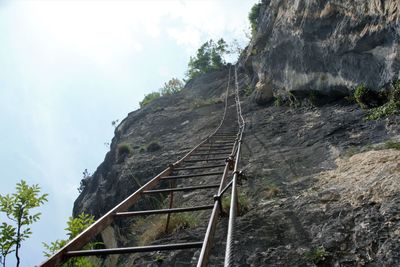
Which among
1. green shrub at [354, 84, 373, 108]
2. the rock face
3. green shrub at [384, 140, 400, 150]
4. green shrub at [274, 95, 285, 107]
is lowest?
green shrub at [384, 140, 400, 150]

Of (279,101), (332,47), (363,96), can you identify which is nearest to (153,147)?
(279,101)

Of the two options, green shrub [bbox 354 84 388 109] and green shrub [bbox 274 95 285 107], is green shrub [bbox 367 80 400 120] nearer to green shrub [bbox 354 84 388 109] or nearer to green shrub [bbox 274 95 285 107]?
green shrub [bbox 354 84 388 109]

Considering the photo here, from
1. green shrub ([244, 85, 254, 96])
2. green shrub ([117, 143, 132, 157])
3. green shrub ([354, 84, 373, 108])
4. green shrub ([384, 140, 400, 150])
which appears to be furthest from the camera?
green shrub ([244, 85, 254, 96])

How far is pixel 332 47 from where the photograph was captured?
1009 cm

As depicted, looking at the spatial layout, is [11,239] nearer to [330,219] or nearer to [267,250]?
[267,250]

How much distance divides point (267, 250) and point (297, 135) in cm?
521

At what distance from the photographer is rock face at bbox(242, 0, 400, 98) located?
25.7 ft

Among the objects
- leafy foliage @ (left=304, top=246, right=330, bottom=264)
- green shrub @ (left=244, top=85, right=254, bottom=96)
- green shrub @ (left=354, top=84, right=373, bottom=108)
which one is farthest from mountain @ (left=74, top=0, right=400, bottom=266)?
green shrub @ (left=244, top=85, right=254, bottom=96)

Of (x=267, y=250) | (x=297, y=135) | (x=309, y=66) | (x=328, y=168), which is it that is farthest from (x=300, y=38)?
(x=267, y=250)

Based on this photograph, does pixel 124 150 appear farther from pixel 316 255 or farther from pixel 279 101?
pixel 316 255

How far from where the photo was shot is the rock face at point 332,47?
784cm

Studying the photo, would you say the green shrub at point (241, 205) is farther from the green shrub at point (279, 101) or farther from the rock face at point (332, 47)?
the green shrub at point (279, 101)

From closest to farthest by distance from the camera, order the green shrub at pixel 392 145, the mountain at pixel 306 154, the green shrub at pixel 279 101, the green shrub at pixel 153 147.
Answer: the mountain at pixel 306 154 → the green shrub at pixel 392 145 → the green shrub at pixel 279 101 → the green shrub at pixel 153 147

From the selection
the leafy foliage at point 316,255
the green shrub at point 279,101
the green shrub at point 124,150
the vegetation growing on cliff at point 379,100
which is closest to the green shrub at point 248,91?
the green shrub at point 279,101
